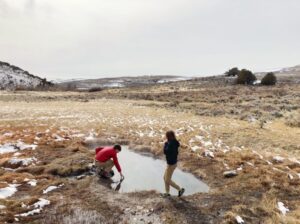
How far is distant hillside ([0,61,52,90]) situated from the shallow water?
8324 centimetres

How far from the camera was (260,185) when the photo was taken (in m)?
13.3

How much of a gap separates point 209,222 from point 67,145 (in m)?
12.2

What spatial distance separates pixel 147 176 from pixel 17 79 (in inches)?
3800

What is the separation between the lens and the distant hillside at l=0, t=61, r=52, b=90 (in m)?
98.1

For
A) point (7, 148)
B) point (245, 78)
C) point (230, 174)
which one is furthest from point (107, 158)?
point (245, 78)

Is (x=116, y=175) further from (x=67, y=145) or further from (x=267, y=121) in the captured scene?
(x=267, y=121)

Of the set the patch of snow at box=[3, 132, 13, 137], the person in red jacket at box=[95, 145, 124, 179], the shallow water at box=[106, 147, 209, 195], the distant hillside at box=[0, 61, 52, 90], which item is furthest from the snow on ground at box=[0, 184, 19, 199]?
the distant hillside at box=[0, 61, 52, 90]

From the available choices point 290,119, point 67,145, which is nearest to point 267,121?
point 290,119

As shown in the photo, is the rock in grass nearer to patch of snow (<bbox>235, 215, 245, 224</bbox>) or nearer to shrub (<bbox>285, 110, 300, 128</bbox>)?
patch of snow (<bbox>235, 215, 245, 224</bbox>)

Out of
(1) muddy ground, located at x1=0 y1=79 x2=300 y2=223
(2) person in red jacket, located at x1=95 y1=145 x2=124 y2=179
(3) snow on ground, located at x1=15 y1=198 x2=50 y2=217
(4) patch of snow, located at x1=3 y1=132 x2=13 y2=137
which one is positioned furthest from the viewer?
(4) patch of snow, located at x1=3 y1=132 x2=13 y2=137

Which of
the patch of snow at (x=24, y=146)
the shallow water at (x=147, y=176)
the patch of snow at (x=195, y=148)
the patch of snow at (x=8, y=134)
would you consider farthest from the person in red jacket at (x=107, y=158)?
the patch of snow at (x=8, y=134)

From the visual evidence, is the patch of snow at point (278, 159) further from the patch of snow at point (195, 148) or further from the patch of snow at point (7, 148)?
the patch of snow at point (7, 148)

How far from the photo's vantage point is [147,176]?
1558 cm

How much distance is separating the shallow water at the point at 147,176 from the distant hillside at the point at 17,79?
83241 millimetres
